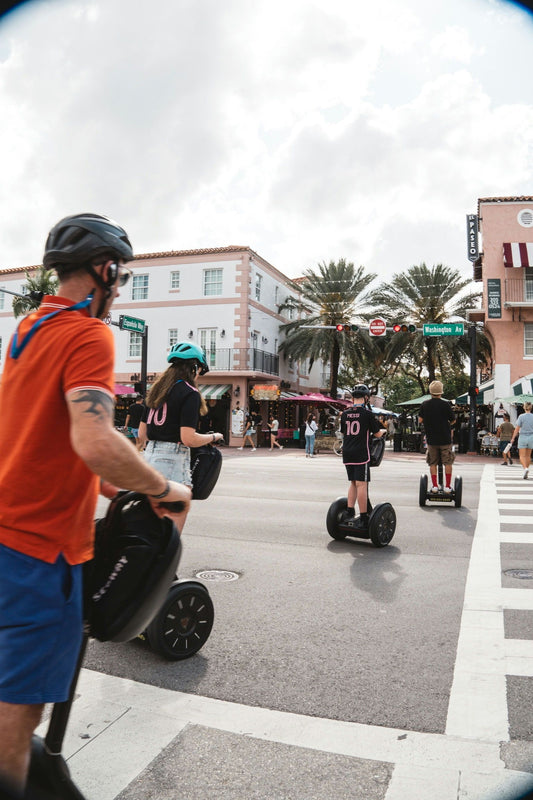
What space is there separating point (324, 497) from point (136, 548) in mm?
9310

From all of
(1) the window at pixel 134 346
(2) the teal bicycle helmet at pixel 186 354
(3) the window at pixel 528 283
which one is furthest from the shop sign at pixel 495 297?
(2) the teal bicycle helmet at pixel 186 354

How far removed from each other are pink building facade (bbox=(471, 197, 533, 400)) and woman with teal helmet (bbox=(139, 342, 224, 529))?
26.1m

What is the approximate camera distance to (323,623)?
13.9 feet

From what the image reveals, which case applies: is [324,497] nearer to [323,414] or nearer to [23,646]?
[23,646]

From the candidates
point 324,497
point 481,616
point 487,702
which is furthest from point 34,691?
point 324,497

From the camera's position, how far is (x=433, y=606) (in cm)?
466

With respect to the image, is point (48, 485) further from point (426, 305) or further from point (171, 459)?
point (426, 305)

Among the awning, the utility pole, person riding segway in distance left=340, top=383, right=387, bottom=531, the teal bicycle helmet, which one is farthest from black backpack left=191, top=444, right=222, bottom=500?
the awning

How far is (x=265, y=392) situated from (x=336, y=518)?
25.8m

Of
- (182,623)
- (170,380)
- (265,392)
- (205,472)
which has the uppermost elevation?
(265,392)

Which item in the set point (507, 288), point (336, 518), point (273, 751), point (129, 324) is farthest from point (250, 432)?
point (273, 751)

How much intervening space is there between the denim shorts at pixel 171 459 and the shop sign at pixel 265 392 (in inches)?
1120

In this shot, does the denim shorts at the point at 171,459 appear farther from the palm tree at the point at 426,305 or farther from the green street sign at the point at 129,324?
the palm tree at the point at 426,305

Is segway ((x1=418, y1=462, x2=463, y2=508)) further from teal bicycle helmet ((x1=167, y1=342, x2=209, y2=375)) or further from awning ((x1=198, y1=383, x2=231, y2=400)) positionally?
awning ((x1=198, y1=383, x2=231, y2=400))
